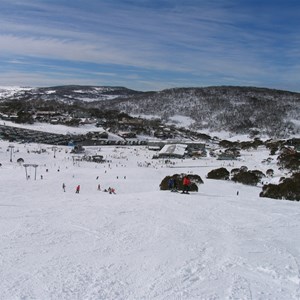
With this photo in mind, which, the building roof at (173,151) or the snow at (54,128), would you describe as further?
the snow at (54,128)

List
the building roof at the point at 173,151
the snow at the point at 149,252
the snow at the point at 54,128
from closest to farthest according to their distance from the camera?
the snow at the point at 149,252, the building roof at the point at 173,151, the snow at the point at 54,128

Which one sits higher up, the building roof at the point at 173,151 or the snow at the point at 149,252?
the snow at the point at 149,252

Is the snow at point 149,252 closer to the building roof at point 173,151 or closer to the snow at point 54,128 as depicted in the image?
the building roof at point 173,151

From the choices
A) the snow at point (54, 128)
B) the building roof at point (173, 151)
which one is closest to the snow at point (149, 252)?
the building roof at point (173, 151)

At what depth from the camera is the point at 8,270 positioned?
602 centimetres

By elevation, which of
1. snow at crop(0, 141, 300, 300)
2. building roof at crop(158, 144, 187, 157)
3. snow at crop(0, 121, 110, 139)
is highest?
snow at crop(0, 141, 300, 300)

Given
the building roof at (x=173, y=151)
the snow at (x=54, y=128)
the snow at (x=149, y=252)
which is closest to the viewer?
the snow at (x=149, y=252)

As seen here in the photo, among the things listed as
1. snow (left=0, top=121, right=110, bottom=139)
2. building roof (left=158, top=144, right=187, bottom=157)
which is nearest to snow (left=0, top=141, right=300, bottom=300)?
building roof (left=158, top=144, right=187, bottom=157)

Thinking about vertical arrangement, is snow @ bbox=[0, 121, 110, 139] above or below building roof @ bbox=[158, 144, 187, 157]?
below

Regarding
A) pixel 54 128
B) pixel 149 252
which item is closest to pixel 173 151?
pixel 54 128

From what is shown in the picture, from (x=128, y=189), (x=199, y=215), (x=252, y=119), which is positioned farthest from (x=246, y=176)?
(x=252, y=119)

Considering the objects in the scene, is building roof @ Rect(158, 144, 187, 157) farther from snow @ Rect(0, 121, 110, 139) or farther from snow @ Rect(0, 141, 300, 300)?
snow @ Rect(0, 141, 300, 300)

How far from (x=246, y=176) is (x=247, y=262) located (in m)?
22.3

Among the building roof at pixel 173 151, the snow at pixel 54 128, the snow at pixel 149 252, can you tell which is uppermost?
the snow at pixel 149 252
